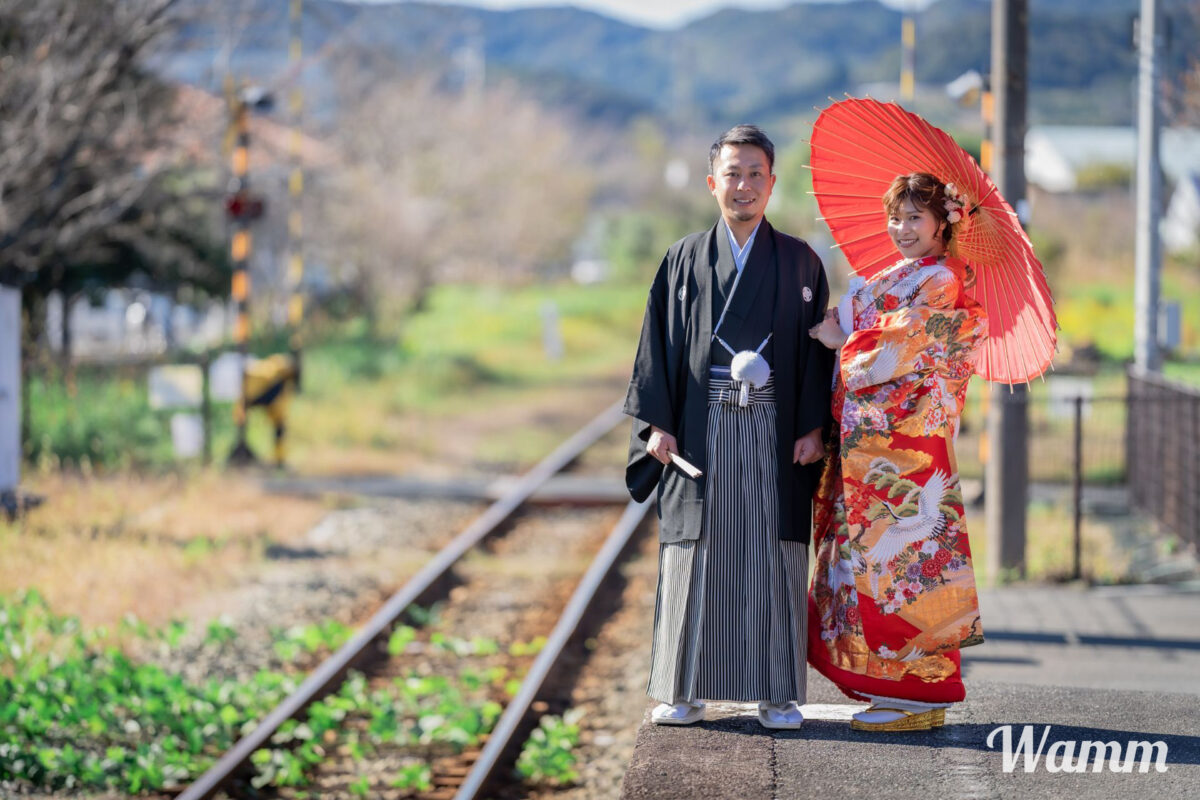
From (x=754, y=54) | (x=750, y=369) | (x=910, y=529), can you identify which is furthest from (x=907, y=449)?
(x=754, y=54)

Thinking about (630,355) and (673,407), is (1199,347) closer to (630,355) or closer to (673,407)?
(630,355)

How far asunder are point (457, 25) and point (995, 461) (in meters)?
25.6

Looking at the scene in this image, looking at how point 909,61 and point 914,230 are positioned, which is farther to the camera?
point 909,61

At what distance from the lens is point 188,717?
6.15 m

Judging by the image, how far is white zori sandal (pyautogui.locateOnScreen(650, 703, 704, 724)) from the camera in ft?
14.9

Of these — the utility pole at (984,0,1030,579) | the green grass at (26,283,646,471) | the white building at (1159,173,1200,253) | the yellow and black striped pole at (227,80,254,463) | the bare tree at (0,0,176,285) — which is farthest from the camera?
the white building at (1159,173,1200,253)

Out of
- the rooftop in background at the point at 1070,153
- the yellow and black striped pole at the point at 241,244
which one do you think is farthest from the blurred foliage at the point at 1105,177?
the yellow and black striped pole at the point at 241,244

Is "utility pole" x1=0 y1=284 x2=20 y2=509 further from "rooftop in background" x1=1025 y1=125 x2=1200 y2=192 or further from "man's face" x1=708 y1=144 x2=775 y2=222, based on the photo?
"rooftop in background" x1=1025 y1=125 x2=1200 y2=192

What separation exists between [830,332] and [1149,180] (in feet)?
22.3

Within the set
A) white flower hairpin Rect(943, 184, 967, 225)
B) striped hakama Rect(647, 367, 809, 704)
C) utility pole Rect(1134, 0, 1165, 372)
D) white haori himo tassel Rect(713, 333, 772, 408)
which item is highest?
utility pole Rect(1134, 0, 1165, 372)

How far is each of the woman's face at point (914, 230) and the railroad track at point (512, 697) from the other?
2673 millimetres

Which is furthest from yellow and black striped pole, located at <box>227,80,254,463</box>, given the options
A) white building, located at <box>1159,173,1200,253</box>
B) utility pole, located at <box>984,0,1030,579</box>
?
white building, located at <box>1159,173,1200,253</box>

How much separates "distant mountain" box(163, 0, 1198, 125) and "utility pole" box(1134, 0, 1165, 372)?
539 millimetres

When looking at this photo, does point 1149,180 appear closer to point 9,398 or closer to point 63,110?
point 63,110
